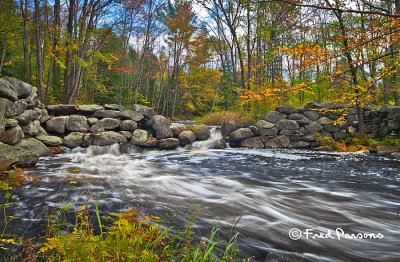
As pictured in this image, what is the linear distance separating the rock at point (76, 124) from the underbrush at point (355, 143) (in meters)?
8.79

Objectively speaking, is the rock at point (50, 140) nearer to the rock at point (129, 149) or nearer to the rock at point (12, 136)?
the rock at point (12, 136)

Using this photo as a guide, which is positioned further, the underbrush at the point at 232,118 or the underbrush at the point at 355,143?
the underbrush at the point at 232,118

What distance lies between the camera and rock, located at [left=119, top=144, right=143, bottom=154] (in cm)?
860

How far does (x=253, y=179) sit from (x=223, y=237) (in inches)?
114

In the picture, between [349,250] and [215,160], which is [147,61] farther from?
[349,250]

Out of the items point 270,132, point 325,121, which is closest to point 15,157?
point 270,132

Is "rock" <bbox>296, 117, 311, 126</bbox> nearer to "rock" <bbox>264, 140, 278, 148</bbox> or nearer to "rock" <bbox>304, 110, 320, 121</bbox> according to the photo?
"rock" <bbox>304, 110, 320, 121</bbox>

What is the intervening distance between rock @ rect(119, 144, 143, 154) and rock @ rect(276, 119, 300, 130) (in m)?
5.73

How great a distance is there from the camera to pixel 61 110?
354 inches

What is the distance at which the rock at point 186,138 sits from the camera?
984 centimetres

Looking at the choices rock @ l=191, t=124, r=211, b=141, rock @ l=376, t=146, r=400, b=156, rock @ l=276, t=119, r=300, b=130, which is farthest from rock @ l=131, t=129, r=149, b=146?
rock @ l=376, t=146, r=400, b=156

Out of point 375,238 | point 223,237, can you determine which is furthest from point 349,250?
point 223,237

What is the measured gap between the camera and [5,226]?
256 cm

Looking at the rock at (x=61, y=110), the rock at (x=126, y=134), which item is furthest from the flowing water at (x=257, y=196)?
the rock at (x=61, y=110)
